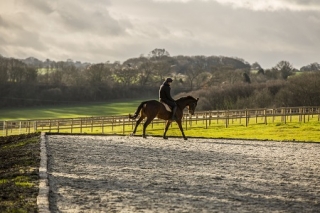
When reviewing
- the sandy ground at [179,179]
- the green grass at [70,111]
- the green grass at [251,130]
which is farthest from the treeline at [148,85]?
the sandy ground at [179,179]

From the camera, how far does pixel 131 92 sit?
357 feet

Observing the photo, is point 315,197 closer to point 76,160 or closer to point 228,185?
point 228,185

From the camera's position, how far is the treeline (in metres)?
70.4

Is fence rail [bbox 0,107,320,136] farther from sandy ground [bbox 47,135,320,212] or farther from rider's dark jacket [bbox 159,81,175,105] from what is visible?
sandy ground [bbox 47,135,320,212]

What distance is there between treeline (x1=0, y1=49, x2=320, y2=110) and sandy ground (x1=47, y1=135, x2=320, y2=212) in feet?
167

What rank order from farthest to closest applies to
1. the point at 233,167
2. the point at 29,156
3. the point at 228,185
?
the point at 29,156 → the point at 233,167 → the point at 228,185

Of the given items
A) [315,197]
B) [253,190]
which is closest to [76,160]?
[253,190]

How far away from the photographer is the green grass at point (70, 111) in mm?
79500

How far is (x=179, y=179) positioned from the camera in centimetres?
1282

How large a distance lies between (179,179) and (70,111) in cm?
7563

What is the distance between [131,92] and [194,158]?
91.8 metres

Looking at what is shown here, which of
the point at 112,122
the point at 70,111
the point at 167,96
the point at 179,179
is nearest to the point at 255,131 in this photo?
the point at 112,122

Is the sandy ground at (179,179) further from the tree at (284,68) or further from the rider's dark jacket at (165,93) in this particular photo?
the tree at (284,68)

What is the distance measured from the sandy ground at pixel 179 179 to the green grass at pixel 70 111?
60.4 meters
